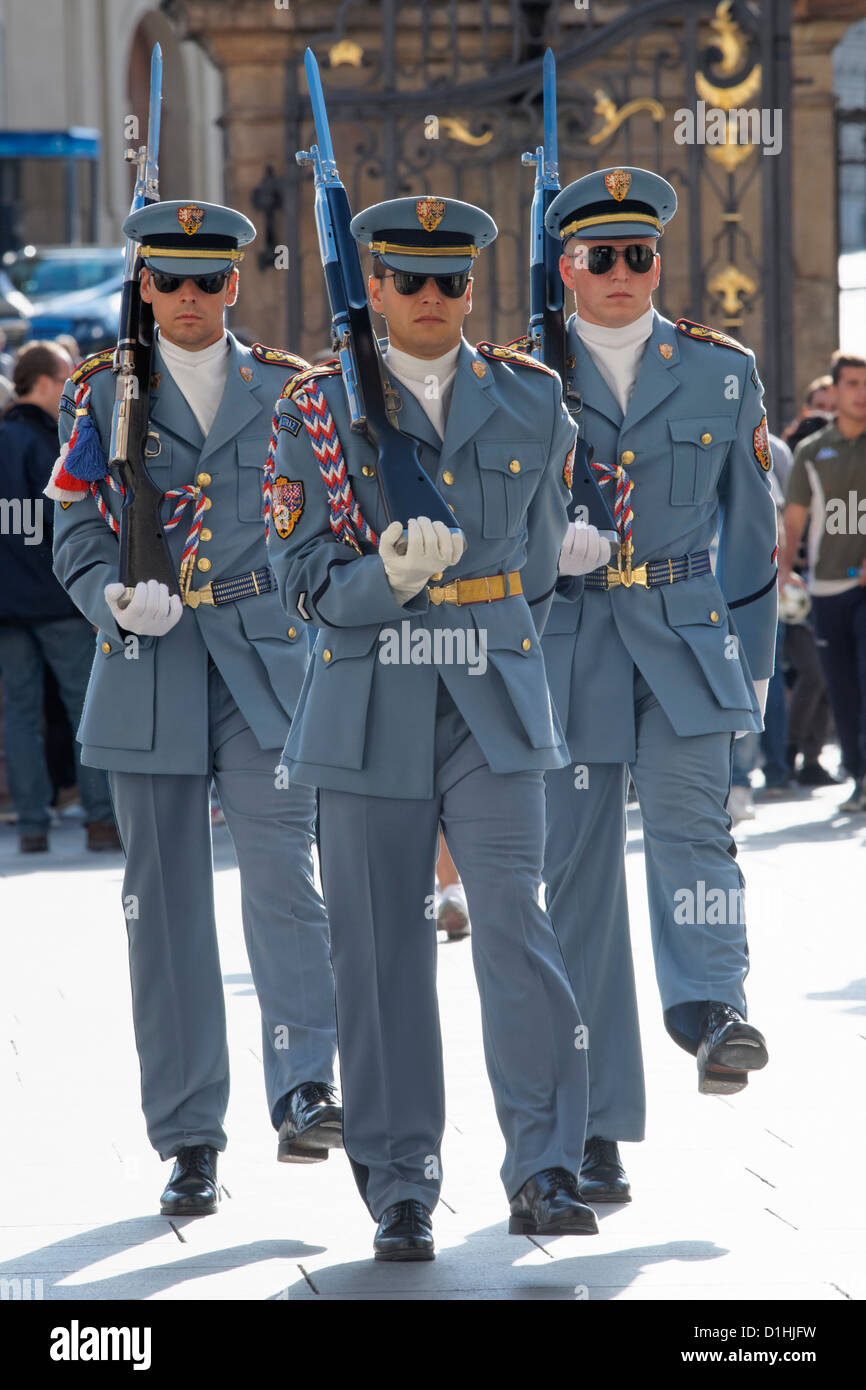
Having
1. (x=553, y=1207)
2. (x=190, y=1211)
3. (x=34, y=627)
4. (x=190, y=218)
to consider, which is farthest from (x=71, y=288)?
(x=553, y=1207)

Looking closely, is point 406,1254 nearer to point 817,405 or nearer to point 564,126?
point 817,405

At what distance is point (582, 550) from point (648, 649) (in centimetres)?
28

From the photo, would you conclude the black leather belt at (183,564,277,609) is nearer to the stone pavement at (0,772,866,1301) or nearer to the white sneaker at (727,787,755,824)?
the stone pavement at (0,772,866,1301)

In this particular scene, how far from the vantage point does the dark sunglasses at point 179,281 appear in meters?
4.64

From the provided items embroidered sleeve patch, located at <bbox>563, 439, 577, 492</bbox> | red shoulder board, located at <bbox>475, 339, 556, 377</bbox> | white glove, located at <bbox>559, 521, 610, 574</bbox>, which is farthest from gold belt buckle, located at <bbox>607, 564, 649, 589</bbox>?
red shoulder board, located at <bbox>475, 339, 556, 377</bbox>

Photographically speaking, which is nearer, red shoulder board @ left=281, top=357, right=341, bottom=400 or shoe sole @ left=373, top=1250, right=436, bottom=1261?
shoe sole @ left=373, top=1250, right=436, bottom=1261

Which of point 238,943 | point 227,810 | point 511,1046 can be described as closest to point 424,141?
point 238,943

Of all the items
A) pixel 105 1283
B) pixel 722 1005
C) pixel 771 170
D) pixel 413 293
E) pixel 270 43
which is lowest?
pixel 105 1283

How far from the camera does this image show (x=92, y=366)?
186 inches

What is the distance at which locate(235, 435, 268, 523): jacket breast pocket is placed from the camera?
15.5 feet

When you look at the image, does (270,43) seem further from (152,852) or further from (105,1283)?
(105,1283)

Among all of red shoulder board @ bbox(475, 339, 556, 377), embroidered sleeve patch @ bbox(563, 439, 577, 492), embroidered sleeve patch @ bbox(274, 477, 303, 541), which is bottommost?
embroidered sleeve patch @ bbox(274, 477, 303, 541)

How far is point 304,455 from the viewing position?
4090 mm
